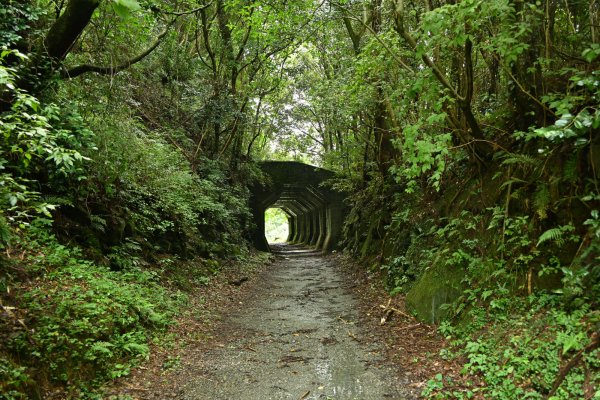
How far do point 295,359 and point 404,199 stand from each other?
6.80 m

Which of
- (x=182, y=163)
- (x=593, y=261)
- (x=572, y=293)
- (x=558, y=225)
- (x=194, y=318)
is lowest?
(x=194, y=318)

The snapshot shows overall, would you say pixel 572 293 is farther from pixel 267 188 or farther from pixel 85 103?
pixel 267 188

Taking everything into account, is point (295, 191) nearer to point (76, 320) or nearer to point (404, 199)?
point (404, 199)

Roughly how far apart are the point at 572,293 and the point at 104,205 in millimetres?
7280

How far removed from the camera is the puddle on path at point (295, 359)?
4355mm

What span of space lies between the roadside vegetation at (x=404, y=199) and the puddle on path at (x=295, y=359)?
843mm

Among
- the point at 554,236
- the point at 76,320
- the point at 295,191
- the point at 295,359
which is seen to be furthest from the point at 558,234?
the point at 295,191

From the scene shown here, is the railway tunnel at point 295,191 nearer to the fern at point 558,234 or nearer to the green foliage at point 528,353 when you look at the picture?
the fern at point 558,234

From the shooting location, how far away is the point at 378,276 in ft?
33.4

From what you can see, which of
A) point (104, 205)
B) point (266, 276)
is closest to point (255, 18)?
point (104, 205)

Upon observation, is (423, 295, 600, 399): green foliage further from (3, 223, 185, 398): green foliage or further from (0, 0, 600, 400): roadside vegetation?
(3, 223, 185, 398): green foliage

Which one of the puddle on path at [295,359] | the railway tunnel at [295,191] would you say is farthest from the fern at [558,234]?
the railway tunnel at [295,191]

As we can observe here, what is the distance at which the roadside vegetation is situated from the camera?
391 cm

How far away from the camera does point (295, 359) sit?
5.33m
